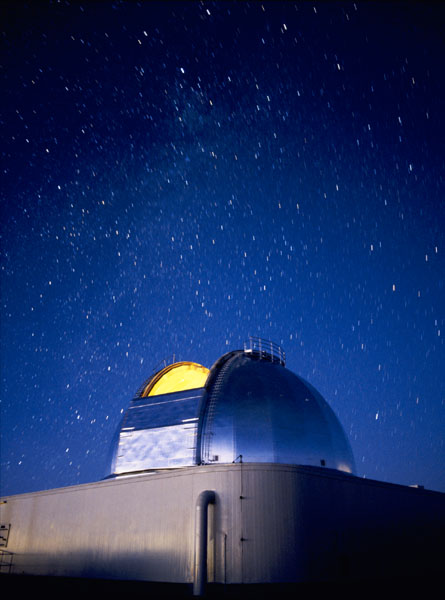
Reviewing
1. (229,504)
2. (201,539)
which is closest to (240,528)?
(229,504)

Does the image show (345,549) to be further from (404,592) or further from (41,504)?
(41,504)

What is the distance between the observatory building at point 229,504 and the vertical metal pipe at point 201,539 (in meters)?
0.03

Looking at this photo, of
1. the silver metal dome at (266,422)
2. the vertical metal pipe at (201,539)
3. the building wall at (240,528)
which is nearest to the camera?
the vertical metal pipe at (201,539)

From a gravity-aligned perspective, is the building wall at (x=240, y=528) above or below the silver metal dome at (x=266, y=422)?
below

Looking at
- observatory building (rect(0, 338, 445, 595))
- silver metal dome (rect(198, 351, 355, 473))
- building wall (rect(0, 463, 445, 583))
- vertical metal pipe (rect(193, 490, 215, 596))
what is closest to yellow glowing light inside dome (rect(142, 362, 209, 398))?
observatory building (rect(0, 338, 445, 595))

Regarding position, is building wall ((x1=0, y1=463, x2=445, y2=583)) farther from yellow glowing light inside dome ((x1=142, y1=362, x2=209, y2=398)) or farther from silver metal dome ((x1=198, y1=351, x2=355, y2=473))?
yellow glowing light inside dome ((x1=142, y1=362, x2=209, y2=398))

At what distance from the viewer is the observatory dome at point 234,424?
13.9 m

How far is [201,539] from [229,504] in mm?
1100

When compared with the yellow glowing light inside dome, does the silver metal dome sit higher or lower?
lower

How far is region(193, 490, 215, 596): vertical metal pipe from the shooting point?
11.0 metres

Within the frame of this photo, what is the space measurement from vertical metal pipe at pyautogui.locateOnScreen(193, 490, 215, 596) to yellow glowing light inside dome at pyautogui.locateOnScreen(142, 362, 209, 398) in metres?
5.21

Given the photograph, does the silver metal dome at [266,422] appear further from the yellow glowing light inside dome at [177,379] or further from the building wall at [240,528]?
the yellow glowing light inside dome at [177,379]

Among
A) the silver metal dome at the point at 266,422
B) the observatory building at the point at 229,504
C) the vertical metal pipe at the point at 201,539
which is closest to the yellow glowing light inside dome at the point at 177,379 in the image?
the observatory building at the point at 229,504

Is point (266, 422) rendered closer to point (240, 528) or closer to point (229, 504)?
point (229, 504)
